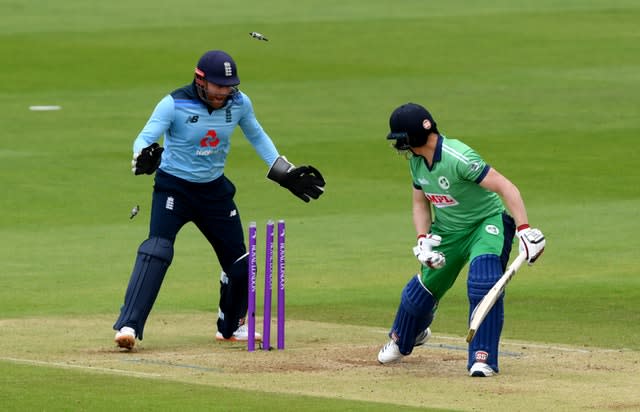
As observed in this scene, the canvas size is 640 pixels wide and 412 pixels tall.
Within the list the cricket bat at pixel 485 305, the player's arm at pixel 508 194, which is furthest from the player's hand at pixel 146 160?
the cricket bat at pixel 485 305

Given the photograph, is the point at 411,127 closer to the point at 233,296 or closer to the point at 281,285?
the point at 281,285

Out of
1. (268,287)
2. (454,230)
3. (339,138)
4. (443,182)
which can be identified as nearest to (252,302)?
(268,287)

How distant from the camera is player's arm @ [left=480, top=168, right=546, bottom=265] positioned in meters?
10.9

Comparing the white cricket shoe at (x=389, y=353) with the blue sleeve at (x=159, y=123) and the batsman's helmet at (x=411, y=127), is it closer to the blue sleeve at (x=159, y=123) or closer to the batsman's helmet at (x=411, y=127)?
the batsman's helmet at (x=411, y=127)

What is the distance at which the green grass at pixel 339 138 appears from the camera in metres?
14.7

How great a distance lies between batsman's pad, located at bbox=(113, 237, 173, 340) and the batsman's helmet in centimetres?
195

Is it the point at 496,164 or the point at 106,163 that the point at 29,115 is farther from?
the point at 496,164

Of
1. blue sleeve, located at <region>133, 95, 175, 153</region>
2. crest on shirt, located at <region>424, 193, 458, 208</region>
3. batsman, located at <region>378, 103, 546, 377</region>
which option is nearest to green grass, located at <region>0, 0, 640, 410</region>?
batsman, located at <region>378, 103, 546, 377</region>

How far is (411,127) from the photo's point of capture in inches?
438

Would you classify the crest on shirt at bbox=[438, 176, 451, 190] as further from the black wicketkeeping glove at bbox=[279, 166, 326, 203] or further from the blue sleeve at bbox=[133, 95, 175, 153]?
the blue sleeve at bbox=[133, 95, 175, 153]

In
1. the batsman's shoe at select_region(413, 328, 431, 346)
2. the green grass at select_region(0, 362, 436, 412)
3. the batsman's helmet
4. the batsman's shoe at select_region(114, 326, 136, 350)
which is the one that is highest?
the batsman's helmet

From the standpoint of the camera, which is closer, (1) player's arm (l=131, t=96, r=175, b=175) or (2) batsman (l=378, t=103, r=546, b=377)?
(2) batsman (l=378, t=103, r=546, b=377)

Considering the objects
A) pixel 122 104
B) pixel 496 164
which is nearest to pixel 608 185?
pixel 496 164

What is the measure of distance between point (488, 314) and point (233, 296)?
2.37 metres
